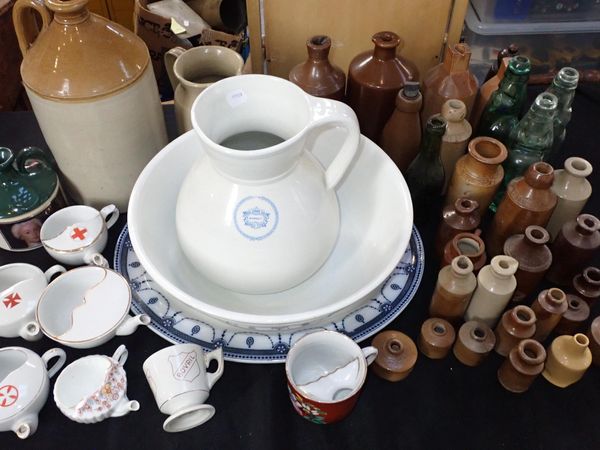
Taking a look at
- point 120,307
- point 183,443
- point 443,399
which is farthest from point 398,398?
point 120,307

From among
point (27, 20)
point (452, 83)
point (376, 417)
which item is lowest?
point (376, 417)

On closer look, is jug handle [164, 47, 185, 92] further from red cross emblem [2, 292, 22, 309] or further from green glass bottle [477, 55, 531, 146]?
green glass bottle [477, 55, 531, 146]

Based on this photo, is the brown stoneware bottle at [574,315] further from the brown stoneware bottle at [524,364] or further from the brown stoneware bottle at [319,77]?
the brown stoneware bottle at [319,77]

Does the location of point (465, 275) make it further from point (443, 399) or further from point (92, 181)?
point (92, 181)

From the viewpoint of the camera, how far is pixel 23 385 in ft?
2.17

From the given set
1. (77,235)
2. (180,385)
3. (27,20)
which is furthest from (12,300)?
(27,20)

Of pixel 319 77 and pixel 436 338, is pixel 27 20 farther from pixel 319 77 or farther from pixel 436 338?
pixel 436 338

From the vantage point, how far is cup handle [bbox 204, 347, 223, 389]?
67 cm

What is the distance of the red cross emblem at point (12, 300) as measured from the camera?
73 centimetres

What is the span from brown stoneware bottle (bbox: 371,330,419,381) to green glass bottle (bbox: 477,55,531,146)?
397mm

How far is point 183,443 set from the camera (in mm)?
658

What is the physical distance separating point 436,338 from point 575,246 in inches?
9.2

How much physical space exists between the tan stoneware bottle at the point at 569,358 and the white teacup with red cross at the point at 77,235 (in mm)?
633

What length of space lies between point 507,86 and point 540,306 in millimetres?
385
